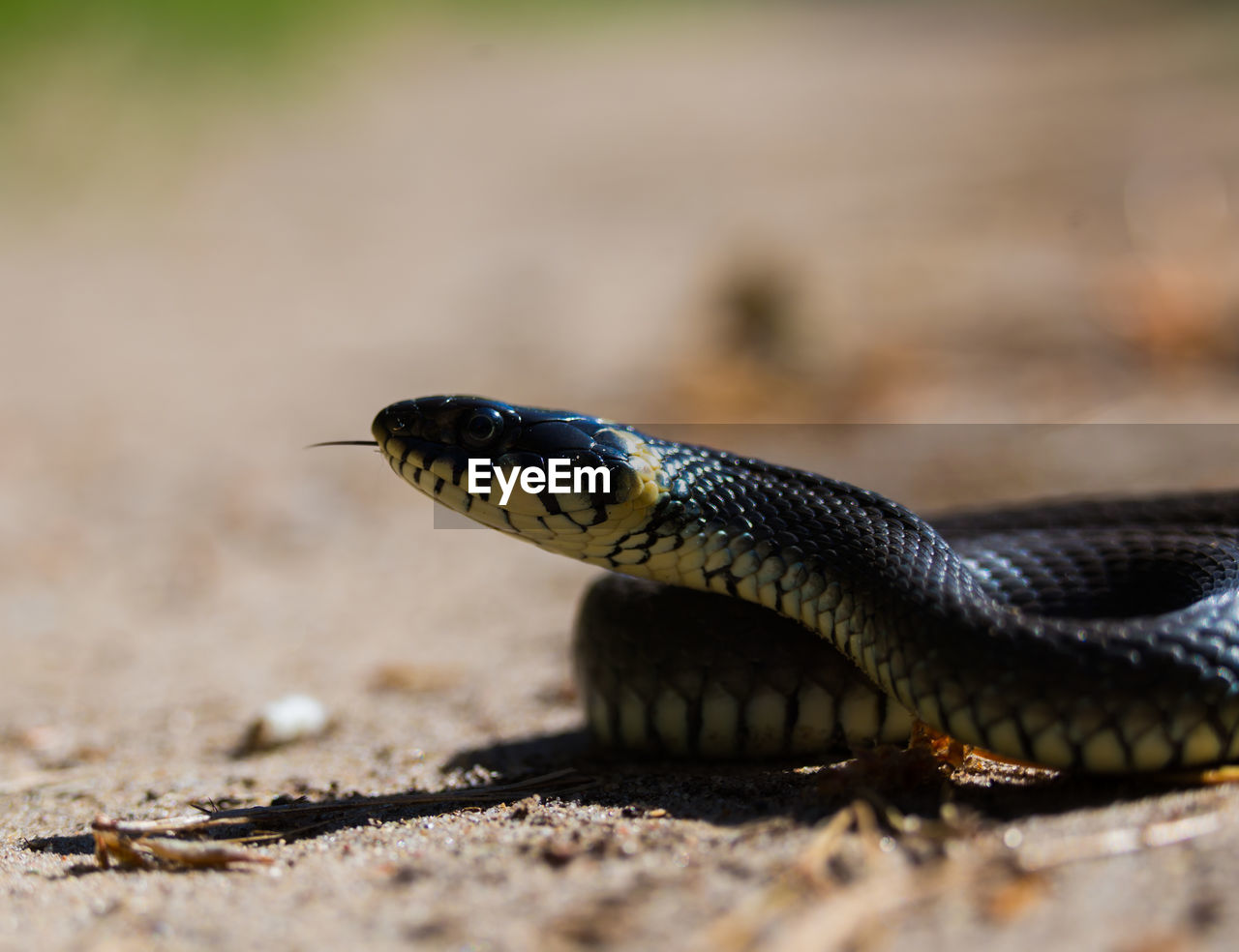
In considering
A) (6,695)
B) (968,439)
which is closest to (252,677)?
(6,695)

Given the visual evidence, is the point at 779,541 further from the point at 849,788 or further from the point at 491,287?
the point at 491,287

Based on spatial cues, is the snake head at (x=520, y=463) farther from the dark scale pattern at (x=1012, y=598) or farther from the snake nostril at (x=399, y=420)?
the dark scale pattern at (x=1012, y=598)

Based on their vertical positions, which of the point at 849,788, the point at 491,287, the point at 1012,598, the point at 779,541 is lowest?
the point at 849,788

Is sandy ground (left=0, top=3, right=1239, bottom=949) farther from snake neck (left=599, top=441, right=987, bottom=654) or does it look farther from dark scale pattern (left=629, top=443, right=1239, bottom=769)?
snake neck (left=599, top=441, right=987, bottom=654)

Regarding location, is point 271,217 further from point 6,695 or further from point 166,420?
point 6,695

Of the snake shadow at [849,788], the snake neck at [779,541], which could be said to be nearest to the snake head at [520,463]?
the snake neck at [779,541]

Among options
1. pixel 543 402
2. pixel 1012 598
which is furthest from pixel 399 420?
pixel 543 402
